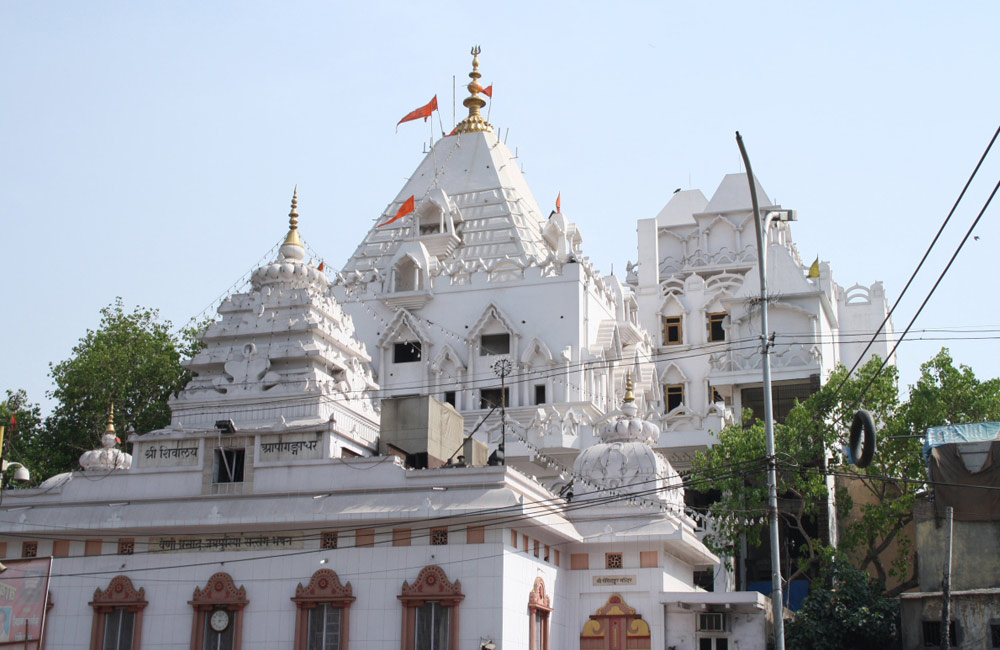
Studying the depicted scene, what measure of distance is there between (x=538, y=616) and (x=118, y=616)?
1020cm

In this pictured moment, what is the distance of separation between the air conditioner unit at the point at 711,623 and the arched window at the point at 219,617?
11.5 metres

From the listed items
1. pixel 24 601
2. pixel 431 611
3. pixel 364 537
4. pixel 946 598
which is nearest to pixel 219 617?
pixel 364 537

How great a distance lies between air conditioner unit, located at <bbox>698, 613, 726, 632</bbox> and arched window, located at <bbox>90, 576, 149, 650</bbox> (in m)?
13.9

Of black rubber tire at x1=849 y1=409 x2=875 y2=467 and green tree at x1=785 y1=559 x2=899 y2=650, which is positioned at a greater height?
black rubber tire at x1=849 y1=409 x2=875 y2=467

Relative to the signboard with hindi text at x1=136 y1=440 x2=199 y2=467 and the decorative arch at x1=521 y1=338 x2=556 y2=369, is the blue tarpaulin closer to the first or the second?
the decorative arch at x1=521 y1=338 x2=556 y2=369

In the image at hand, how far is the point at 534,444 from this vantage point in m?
42.4

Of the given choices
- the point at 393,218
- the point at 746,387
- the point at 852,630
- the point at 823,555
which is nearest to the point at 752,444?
the point at 823,555

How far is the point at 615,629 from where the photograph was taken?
30234mm

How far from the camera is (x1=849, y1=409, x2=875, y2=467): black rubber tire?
58.6 feet

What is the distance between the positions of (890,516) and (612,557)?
453 inches

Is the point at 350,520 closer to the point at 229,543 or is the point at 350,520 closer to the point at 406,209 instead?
the point at 229,543

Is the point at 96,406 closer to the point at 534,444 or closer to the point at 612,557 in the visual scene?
the point at 534,444

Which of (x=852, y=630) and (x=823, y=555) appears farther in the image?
(x=823, y=555)

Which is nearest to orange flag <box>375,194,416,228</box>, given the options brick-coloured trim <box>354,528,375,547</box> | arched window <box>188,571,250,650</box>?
brick-coloured trim <box>354,528,375,547</box>
